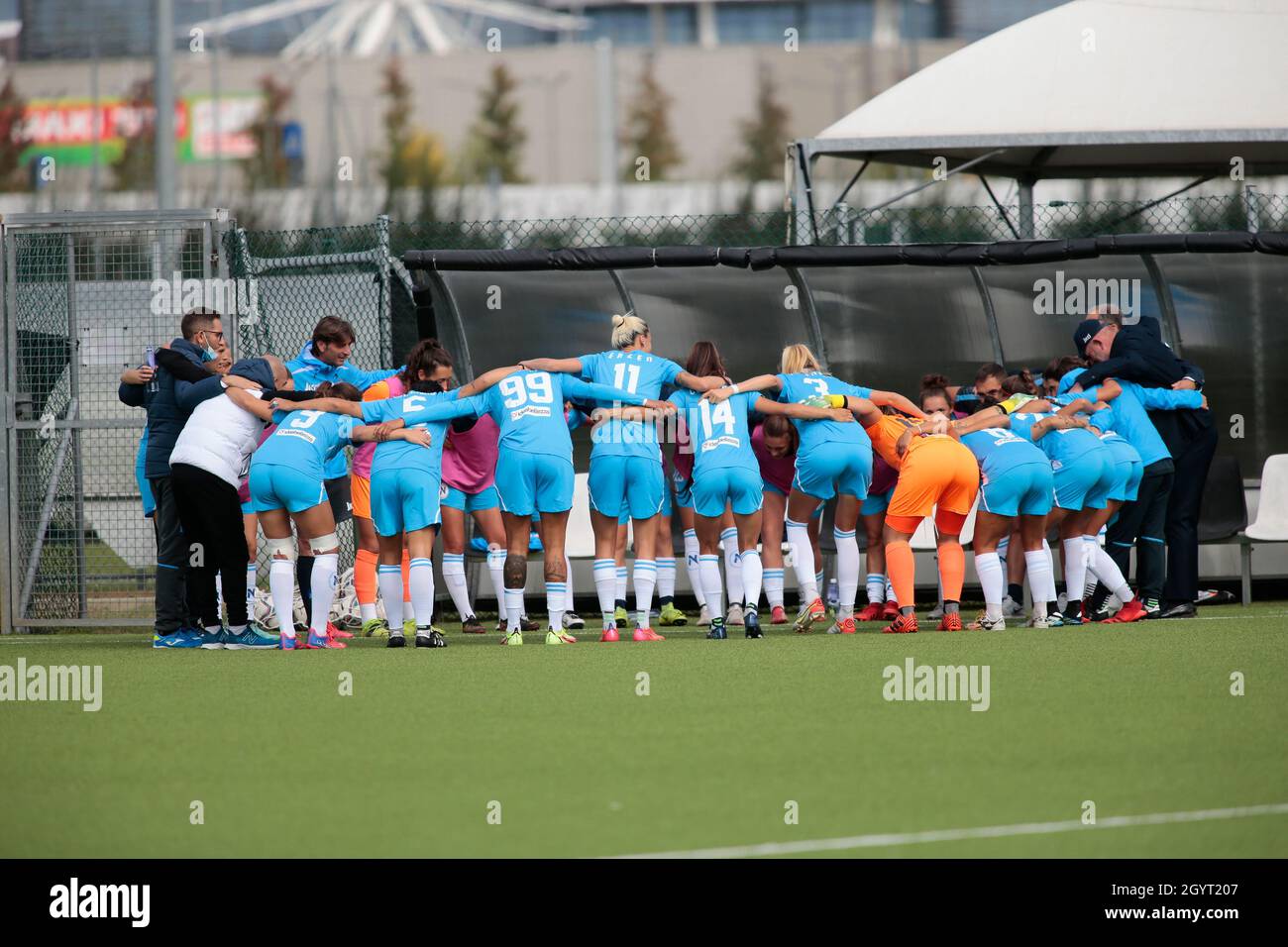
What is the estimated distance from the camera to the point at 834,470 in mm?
11914

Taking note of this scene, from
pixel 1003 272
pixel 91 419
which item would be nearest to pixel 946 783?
pixel 91 419

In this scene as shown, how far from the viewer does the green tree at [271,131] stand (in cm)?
6309

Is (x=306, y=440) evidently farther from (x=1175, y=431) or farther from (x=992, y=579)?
(x=1175, y=431)

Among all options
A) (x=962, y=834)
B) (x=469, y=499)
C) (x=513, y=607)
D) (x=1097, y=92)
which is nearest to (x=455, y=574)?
(x=469, y=499)

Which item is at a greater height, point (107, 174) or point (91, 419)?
point (107, 174)

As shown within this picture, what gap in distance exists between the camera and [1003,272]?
52.4ft

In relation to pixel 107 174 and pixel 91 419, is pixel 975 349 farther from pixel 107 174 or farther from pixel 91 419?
pixel 107 174

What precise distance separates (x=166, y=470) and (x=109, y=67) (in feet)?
235

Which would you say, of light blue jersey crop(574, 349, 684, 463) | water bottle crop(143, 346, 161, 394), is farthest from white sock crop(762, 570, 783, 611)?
water bottle crop(143, 346, 161, 394)

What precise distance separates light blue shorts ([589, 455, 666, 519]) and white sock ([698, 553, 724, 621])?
88 centimetres

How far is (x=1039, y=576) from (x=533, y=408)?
11.9ft

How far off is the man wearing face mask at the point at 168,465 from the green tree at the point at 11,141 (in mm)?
50935

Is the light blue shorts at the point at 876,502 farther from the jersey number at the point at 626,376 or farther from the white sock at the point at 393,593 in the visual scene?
the white sock at the point at 393,593

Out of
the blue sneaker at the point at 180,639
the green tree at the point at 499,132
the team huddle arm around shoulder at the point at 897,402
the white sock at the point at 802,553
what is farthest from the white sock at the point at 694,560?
the green tree at the point at 499,132
